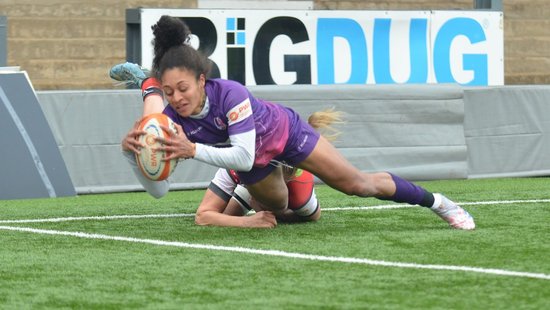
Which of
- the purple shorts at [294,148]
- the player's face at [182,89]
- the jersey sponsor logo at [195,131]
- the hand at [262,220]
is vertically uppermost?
the player's face at [182,89]

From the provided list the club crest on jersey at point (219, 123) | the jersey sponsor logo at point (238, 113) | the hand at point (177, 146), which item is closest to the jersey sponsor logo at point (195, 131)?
the club crest on jersey at point (219, 123)

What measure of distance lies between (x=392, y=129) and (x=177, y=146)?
20.3 feet

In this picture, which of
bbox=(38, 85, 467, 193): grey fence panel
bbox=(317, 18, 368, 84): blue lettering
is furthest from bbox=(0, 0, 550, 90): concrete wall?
bbox=(38, 85, 467, 193): grey fence panel

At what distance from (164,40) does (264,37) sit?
19.9 feet

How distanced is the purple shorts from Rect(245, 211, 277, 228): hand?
461 millimetres

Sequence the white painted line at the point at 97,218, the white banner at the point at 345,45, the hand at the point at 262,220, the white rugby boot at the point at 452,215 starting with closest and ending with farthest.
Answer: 1. the white rugby boot at the point at 452,215
2. the hand at the point at 262,220
3. the white painted line at the point at 97,218
4. the white banner at the point at 345,45

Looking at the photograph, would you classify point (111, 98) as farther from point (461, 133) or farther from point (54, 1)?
point (54, 1)

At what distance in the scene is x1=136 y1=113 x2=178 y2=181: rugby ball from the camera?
7.18m

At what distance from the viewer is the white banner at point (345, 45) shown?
13.3 m

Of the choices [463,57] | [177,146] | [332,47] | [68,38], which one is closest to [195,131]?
[177,146]

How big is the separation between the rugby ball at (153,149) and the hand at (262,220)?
1.03m

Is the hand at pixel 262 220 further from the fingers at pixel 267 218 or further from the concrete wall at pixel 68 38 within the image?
the concrete wall at pixel 68 38

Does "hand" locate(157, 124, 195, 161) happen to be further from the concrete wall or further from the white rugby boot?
the concrete wall

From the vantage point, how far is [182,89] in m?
7.28
